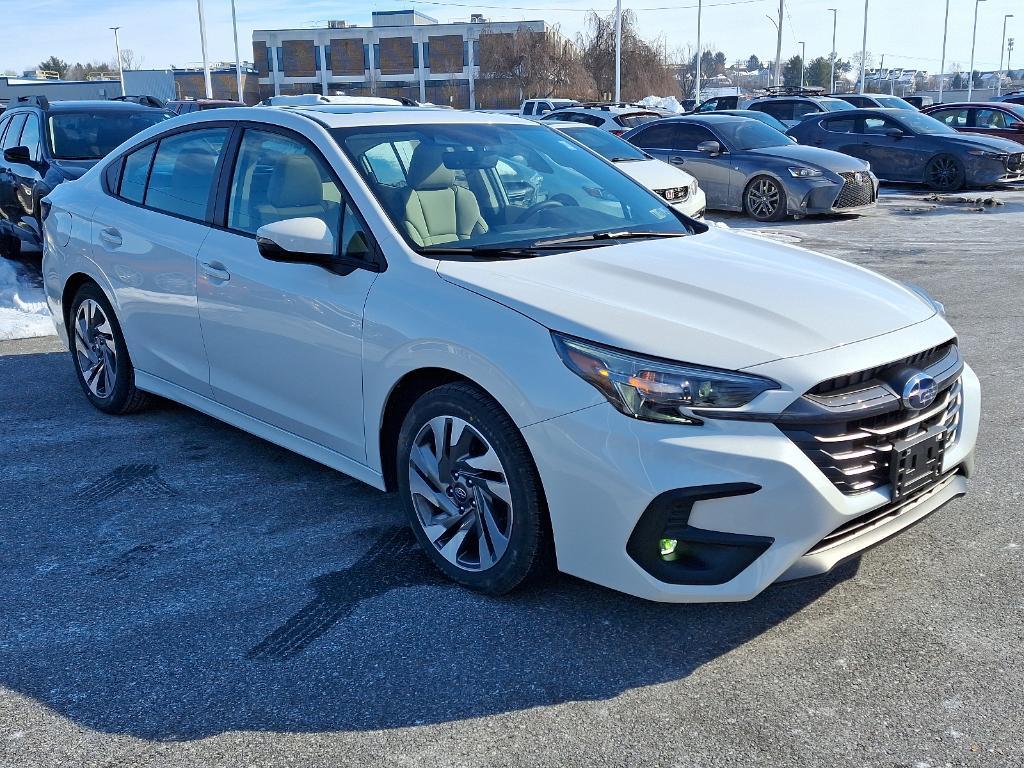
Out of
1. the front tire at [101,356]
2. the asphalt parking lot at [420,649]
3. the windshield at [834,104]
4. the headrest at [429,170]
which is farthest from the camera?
the windshield at [834,104]

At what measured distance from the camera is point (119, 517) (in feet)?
14.4

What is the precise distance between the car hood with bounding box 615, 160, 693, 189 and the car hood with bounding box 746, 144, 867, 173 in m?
2.50

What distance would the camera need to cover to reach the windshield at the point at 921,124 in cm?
1838

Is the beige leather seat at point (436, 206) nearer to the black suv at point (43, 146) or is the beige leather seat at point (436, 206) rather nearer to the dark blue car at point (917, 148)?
the black suv at point (43, 146)

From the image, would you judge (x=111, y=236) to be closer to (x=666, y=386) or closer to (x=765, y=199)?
(x=666, y=386)

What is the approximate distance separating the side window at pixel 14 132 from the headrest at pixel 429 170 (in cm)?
836

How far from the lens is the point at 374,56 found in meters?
84.5

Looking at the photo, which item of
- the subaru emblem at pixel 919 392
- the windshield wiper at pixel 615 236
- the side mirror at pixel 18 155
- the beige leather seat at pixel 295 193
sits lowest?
the subaru emblem at pixel 919 392

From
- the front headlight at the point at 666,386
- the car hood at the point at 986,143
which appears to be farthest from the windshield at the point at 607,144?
the front headlight at the point at 666,386

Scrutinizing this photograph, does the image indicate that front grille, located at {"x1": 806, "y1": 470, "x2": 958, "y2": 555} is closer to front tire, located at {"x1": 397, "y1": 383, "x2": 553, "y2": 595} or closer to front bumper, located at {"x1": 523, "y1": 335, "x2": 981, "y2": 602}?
front bumper, located at {"x1": 523, "y1": 335, "x2": 981, "y2": 602}

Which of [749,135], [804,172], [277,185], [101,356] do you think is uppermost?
[277,185]

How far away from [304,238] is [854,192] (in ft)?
40.5

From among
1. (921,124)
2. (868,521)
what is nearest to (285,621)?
(868,521)

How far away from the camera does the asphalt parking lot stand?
9.21ft
